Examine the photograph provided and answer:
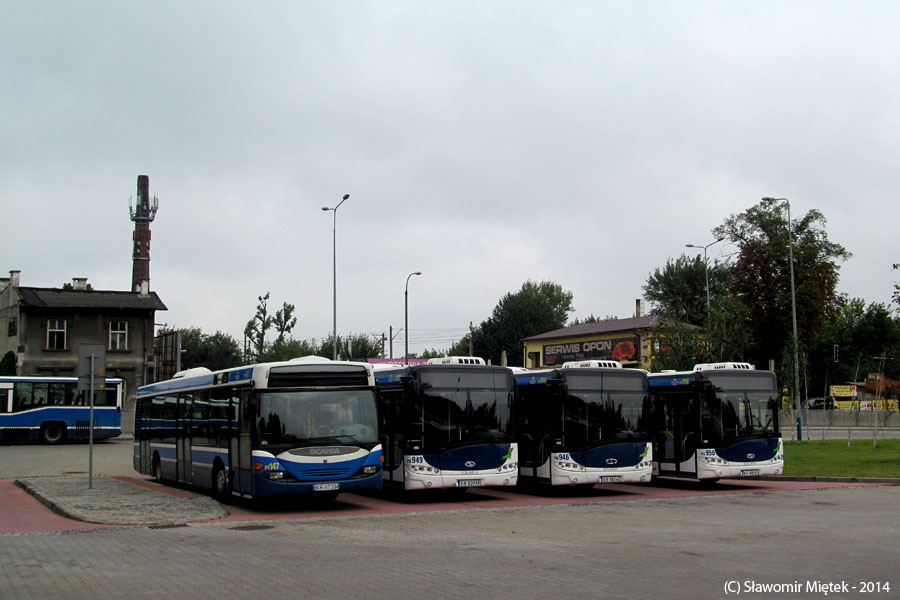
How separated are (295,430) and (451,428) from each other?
3410 millimetres

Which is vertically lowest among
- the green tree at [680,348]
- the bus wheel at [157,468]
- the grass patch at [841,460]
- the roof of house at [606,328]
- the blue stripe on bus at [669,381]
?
the grass patch at [841,460]

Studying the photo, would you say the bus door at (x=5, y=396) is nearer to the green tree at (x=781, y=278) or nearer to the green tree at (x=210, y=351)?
the green tree at (x=781, y=278)

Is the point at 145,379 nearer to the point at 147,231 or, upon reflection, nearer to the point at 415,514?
the point at 147,231

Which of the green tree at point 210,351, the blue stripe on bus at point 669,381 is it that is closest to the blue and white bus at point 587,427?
the blue stripe on bus at point 669,381

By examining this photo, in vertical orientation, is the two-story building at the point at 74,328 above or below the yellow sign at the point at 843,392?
above

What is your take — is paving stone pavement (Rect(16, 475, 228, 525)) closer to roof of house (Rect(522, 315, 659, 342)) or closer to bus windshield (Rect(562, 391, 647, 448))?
bus windshield (Rect(562, 391, 647, 448))

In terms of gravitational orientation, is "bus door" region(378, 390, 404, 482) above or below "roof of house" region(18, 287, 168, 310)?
below

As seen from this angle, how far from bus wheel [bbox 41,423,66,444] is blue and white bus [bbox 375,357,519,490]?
2944 cm

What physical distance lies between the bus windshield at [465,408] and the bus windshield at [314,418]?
59.7 inches

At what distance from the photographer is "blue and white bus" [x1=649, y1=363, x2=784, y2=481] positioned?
67.4 ft

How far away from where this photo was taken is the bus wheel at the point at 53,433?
42.3 meters

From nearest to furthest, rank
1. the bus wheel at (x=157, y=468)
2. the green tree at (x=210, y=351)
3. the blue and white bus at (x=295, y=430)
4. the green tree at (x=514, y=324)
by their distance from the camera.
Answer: the blue and white bus at (x=295, y=430) < the bus wheel at (x=157, y=468) < the green tree at (x=514, y=324) < the green tree at (x=210, y=351)

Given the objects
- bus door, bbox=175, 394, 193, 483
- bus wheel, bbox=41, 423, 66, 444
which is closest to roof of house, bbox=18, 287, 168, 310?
bus wheel, bbox=41, 423, 66, 444

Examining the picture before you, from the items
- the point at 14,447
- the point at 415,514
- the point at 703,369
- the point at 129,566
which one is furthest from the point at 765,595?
the point at 14,447
